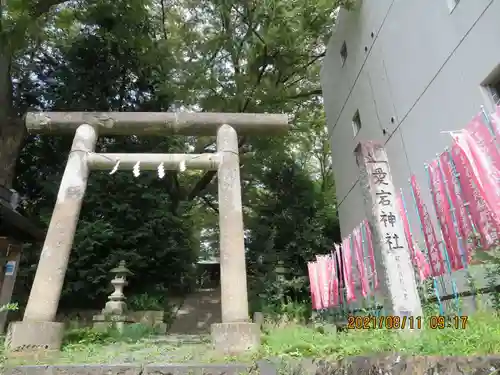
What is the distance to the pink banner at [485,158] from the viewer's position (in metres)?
3.95

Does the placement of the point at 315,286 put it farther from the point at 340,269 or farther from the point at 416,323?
the point at 416,323

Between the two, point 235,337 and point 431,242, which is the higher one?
point 431,242

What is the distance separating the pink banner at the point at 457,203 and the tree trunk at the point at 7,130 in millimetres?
11382

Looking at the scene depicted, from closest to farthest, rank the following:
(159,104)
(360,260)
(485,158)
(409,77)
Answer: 1. (485,158)
2. (360,260)
3. (409,77)
4. (159,104)

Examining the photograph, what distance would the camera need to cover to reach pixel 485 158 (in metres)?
4.11

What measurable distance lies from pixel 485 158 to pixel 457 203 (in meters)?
0.64

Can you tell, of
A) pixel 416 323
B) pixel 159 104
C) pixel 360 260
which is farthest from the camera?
pixel 159 104

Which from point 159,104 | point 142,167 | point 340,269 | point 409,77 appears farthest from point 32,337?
point 159,104

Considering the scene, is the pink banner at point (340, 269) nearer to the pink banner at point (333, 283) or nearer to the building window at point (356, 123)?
the pink banner at point (333, 283)

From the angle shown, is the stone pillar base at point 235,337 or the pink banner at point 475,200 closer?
the pink banner at point 475,200

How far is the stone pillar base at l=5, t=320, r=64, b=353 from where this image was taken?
4.46 metres

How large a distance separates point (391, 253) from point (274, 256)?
8619 mm

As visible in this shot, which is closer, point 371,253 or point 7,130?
point 371,253

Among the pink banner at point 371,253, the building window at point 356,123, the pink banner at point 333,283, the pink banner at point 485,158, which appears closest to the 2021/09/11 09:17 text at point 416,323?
the pink banner at point 485,158
